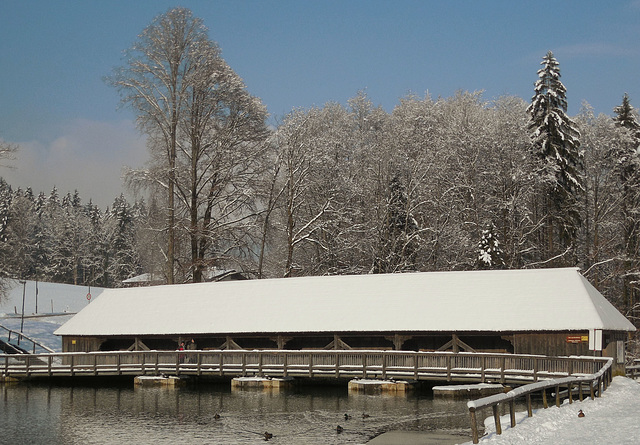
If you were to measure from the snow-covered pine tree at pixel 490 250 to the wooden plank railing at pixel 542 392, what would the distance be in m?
16.9

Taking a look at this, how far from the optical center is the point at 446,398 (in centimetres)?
2853

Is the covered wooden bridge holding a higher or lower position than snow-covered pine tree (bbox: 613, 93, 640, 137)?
lower

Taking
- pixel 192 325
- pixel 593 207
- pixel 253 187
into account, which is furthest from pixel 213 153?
pixel 593 207

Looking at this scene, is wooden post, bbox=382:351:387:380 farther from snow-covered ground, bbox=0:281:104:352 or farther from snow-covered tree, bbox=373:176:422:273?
snow-covered ground, bbox=0:281:104:352

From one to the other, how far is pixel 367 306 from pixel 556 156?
19.3 m

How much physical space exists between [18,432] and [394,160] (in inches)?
1325

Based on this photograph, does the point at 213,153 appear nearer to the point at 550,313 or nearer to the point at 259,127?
the point at 259,127

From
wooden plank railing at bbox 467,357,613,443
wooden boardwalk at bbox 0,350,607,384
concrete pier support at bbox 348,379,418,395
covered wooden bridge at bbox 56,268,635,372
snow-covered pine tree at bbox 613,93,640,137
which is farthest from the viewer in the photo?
snow-covered pine tree at bbox 613,93,640,137

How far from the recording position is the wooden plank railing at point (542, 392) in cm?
1576

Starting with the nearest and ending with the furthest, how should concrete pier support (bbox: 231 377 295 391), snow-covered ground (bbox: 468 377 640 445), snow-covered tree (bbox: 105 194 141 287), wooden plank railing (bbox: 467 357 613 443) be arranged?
snow-covered ground (bbox: 468 377 640 445) < wooden plank railing (bbox: 467 357 613 443) < concrete pier support (bbox: 231 377 295 391) < snow-covered tree (bbox: 105 194 141 287)

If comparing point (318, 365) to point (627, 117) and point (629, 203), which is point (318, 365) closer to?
point (629, 203)

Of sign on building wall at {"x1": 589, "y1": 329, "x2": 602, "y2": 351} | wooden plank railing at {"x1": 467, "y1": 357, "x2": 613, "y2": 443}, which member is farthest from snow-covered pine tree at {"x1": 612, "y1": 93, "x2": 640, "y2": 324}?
wooden plank railing at {"x1": 467, "y1": 357, "x2": 613, "y2": 443}

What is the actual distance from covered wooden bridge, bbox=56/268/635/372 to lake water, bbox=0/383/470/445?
10.4ft

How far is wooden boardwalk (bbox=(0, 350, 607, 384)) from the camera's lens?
29.1m
